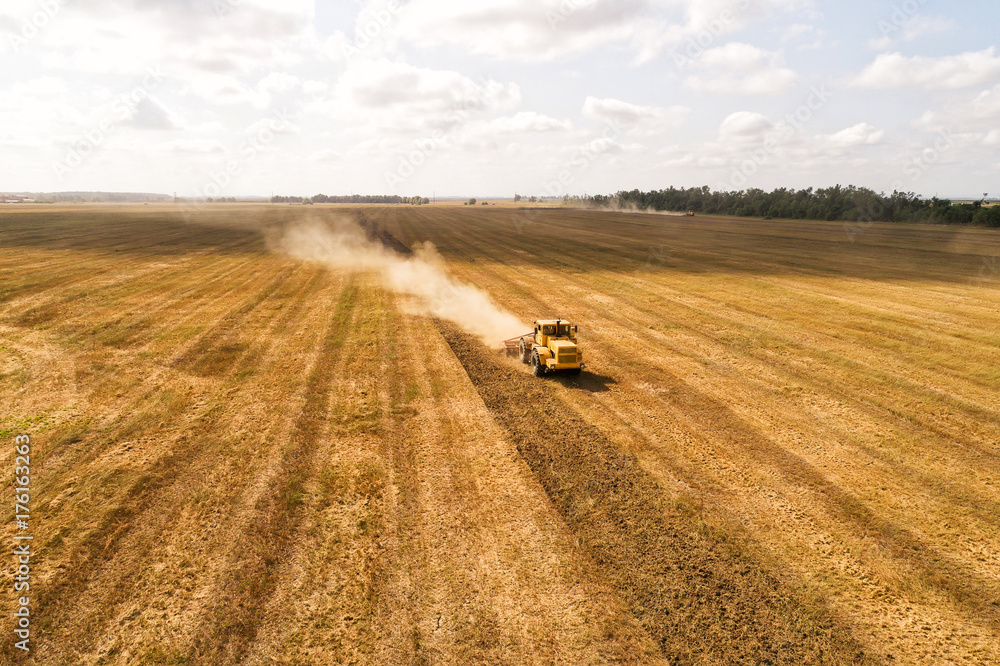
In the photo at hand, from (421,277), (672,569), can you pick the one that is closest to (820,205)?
(421,277)

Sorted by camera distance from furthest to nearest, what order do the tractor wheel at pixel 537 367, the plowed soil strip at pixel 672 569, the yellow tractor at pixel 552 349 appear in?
the tractor wheel at pixel 537 367 < the yellow tractor at pixel 552 349 < the plowed soil strip at pixel 672 569

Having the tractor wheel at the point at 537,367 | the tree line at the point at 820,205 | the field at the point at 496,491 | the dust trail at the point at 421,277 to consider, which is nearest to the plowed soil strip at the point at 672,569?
the field at the point at 496,491

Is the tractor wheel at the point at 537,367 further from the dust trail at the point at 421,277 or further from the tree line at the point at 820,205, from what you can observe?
the tree line at the point at 820,205

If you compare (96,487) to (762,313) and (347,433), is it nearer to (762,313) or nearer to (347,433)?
(347,433)

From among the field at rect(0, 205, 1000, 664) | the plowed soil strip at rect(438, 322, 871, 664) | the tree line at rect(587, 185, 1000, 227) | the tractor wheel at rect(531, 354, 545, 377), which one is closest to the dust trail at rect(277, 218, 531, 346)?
the field at rect(0, 205, 1000, 664)

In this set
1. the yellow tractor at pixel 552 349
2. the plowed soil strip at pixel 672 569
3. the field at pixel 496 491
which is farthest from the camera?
the yellow tractor at pixel 552 349
